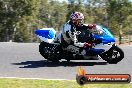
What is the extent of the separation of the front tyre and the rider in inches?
23.6

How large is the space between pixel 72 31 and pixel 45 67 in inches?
52.1

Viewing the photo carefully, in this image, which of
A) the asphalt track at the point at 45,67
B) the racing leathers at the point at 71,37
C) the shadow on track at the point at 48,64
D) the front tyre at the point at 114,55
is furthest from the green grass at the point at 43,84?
the front tyre at the point at 114,55

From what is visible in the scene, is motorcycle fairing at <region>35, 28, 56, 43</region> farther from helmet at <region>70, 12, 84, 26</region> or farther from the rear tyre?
helmet at <region>70, 12, 84, 26</region>

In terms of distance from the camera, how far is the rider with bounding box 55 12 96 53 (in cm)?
1202

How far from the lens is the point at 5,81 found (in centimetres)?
882

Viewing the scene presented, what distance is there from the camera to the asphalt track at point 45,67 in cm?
1029

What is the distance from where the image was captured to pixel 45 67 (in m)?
11.5

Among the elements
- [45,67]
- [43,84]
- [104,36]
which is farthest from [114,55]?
[43,84]

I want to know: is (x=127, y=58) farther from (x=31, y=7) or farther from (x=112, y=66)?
(x=31, y=7)

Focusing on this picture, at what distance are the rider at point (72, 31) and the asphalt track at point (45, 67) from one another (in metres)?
0.51

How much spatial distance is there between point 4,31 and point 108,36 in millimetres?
50748

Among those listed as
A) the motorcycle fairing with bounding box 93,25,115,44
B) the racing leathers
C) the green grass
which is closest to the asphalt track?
the racing leathers

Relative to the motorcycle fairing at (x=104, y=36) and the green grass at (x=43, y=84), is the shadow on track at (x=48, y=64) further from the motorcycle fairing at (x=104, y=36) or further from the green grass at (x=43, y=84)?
the green grass at (x=43, y=84)

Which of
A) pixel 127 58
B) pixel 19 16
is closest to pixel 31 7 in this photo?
pixel 19 16
